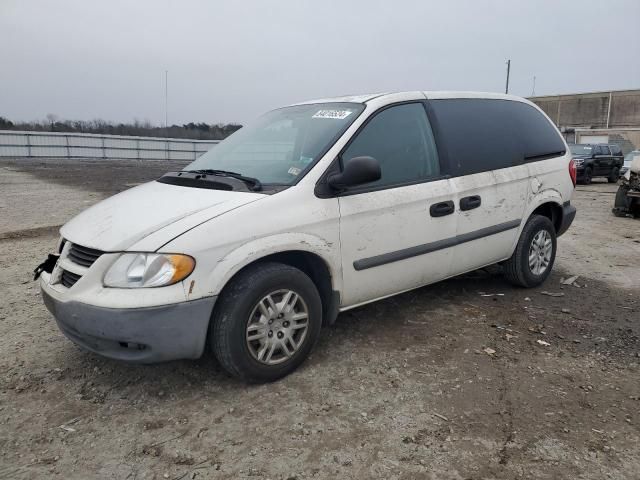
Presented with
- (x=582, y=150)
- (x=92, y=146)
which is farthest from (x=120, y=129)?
(x=582, y=150)

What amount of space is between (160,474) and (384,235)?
2024mm

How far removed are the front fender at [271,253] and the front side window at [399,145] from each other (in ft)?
1.91

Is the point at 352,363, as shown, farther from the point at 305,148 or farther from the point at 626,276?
the point at 626,276

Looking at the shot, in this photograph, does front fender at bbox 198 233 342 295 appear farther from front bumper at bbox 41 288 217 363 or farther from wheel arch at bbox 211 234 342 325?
front bumper at bbox 41 288 217 363

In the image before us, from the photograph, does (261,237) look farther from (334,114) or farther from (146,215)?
(334,114)

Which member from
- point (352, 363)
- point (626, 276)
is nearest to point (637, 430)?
point (352, 363)

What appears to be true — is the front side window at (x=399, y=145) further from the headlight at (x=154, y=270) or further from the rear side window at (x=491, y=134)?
the headlight at (x=154, y=270)

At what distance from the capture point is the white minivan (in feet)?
9.29

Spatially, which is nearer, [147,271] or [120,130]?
[147,271]

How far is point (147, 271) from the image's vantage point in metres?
2.79

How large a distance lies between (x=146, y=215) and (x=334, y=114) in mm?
1542

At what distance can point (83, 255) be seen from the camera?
304 centimetres

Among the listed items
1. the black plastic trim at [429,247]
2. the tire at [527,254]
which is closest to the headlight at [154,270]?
the black plastic trim at [429,247]

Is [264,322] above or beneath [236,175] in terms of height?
beneath
